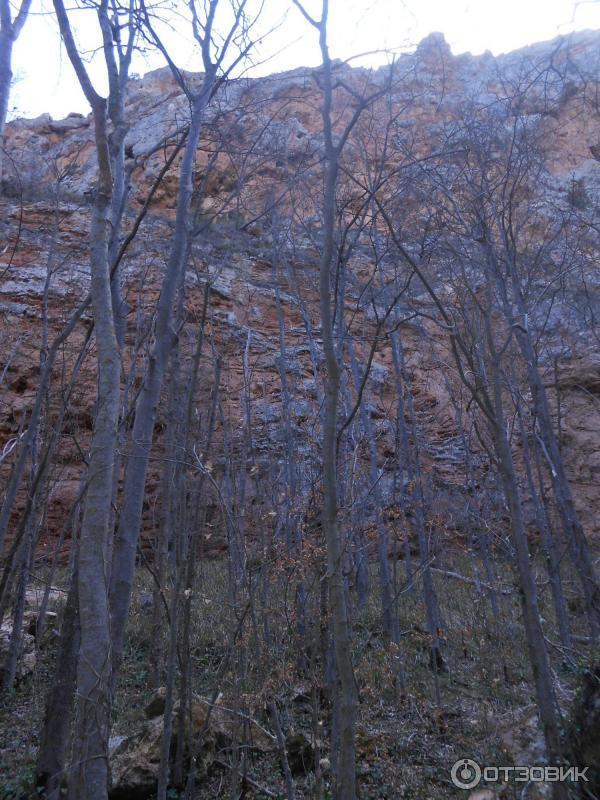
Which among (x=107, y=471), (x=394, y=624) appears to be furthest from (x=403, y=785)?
(x=107, y=471)

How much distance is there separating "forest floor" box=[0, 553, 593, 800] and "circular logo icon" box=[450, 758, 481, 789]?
0.26 feet

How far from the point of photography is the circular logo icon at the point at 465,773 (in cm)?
474

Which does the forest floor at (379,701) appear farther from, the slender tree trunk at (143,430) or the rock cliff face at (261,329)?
the rock cliff face at (261,329)

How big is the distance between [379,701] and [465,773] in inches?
69.3

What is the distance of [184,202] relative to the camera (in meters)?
4.52

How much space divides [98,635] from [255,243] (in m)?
16.1

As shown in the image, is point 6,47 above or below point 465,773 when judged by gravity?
Answer: above

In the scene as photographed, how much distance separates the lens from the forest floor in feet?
15.3

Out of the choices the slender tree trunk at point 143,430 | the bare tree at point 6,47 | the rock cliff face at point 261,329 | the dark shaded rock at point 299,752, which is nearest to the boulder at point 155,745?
the dark shaded rock at point 299,752

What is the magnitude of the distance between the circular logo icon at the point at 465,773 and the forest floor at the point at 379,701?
80 mm

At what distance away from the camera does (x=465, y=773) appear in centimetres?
498

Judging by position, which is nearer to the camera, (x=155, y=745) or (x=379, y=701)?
(x=155, y=745)

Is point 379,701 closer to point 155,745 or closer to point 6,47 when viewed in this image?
point 155,745

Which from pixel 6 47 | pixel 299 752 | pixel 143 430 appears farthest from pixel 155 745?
pixel 6 47
